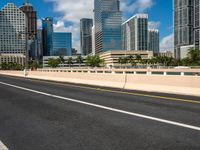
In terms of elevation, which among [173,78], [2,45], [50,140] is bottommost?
[50,140]

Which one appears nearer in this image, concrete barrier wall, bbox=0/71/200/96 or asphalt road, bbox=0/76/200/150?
asphalt road, bbox=0/76/200/150

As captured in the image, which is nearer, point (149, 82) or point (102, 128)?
point (102, 128)

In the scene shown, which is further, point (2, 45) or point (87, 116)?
point (2, 45)

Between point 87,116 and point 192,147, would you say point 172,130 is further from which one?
point 87,116

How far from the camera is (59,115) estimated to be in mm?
8484

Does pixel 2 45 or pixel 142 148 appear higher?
pixel 2 45

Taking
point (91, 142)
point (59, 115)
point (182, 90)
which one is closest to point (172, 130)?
point (91, 142)

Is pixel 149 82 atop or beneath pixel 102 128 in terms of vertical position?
atop

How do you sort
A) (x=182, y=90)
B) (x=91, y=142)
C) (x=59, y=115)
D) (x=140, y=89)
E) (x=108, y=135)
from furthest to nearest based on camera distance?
(x=140, y=89) < (x=182, y=90) < (x=59, y=115) < (x=108, y=135) < (x=91, y=142)

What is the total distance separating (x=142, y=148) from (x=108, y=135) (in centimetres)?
110

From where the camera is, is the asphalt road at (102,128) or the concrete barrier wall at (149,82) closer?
the asphalt road at (102,128)

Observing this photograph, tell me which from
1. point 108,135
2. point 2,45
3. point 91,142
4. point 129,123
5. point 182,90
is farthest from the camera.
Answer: point 2,45

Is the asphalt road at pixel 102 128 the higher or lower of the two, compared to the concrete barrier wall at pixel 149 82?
lower

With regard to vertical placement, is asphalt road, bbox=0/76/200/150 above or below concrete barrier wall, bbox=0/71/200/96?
below
